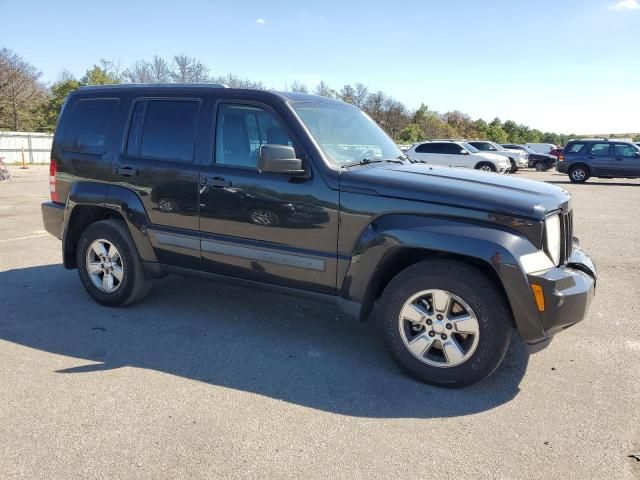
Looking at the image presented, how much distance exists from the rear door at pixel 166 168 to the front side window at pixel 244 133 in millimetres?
224

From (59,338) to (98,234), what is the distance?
41.9 inches

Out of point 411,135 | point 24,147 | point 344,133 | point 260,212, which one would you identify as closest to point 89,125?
point 260,212

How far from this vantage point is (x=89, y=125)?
4.88 m

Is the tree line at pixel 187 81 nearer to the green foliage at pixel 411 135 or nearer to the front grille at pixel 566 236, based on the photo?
the green foliage at pixel 411 135

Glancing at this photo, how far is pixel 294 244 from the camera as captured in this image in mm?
3840

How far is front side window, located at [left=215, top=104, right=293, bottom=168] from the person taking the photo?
13.1 ft

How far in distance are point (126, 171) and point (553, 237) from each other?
3558 mm

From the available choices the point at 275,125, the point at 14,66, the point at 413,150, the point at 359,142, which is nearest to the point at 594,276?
the point at 359,142

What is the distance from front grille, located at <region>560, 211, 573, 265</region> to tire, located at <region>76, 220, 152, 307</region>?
140 inches

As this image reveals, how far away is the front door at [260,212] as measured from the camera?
373cm

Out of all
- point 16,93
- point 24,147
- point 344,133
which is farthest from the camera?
point 16,93

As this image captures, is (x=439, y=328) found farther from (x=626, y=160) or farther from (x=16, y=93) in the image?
(x=16, y=93)

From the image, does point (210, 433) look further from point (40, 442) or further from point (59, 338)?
point (59, 338)

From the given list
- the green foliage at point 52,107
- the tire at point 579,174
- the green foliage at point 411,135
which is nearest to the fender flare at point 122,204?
the tire at point 579,174
